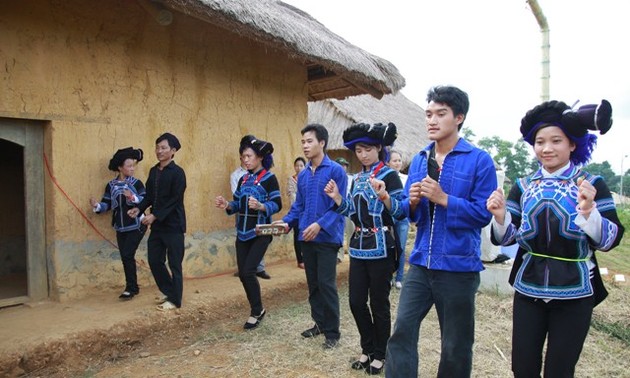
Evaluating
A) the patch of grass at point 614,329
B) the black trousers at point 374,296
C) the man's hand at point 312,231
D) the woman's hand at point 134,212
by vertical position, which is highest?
the woman's hand at point 134,212

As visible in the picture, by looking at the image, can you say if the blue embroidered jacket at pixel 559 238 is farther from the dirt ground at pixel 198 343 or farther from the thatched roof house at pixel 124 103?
the thatched roof house at pixel 124 103

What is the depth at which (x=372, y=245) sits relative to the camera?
11.1ft

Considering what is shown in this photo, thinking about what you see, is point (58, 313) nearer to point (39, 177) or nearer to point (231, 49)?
point (39, 177)

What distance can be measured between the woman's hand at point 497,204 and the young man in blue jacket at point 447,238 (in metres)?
0.10

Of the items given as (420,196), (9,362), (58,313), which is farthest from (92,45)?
(420,196)

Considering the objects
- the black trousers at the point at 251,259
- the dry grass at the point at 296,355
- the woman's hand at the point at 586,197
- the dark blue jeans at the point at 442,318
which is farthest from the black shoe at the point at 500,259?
the woman's hand at the point at 586,197

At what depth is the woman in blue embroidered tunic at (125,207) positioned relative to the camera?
189 inches

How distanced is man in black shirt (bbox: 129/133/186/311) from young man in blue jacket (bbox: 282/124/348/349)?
1.35m

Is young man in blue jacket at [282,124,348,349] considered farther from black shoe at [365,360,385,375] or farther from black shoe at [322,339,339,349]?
black shoe at [365,360,385,375]

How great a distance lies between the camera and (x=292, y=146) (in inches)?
285

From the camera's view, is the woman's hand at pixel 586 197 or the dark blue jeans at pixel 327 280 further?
the dark blue jeans at pixel 327 280

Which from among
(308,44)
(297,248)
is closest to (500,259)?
(297,248)

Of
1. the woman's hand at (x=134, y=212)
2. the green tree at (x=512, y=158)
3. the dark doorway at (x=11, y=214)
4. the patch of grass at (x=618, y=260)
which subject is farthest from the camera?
the green tree at (x=512, y=158)

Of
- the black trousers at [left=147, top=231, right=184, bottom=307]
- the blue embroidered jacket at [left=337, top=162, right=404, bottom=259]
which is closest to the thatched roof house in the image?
the black trousers at [left=147, top=231, right=184, bottom=307]
